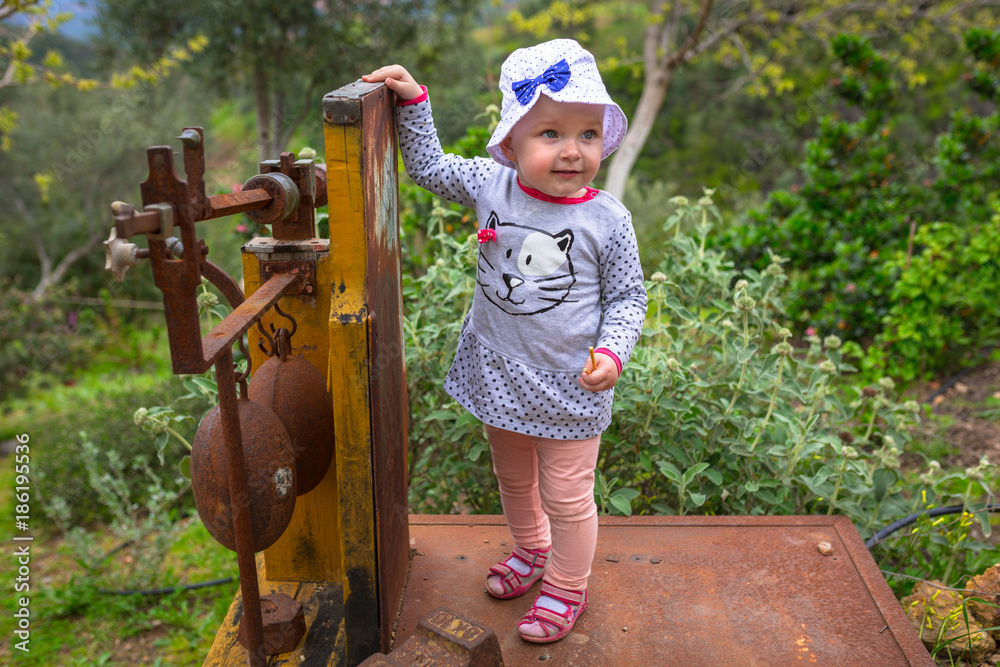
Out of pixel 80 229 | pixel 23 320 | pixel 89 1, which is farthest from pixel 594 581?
pixel 80 229

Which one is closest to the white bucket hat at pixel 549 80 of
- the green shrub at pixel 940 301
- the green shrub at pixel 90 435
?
Result: the green shrub at pixel 90 435

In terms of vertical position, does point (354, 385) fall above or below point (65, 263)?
above

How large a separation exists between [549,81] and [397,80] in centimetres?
36

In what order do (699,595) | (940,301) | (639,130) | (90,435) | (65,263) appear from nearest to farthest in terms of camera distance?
(699,595) < (90,435) < (940,301) < (639,130) < (65,263)

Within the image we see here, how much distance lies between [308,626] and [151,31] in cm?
734

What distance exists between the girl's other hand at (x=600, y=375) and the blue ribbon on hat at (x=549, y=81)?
1.98 ft

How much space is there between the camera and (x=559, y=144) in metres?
1.62

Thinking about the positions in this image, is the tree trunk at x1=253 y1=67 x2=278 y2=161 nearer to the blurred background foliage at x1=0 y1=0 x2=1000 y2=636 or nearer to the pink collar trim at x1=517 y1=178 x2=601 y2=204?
the blurred background foliage at x1=0 y1=0 x2=1000 y2=636

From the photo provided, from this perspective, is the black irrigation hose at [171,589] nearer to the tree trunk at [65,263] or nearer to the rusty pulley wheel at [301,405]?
the rusty pulley wheel at [301,405]

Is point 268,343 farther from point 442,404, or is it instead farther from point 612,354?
point 442,404

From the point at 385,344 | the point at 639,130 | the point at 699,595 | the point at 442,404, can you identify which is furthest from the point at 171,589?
the point at 639,130

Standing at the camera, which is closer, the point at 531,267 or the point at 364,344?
the point at 364,344

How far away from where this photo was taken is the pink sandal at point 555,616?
1.79 meters

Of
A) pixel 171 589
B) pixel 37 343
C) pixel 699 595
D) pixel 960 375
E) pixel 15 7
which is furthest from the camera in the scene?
pixel 37 343
